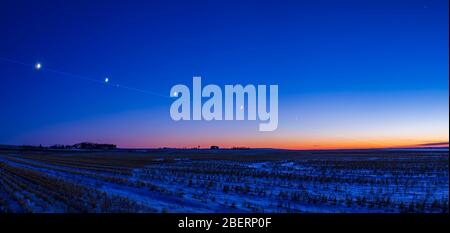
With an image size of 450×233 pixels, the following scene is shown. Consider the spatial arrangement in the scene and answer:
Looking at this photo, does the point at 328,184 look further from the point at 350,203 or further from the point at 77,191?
the point at 77,191

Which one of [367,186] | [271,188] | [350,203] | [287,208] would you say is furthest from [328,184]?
[287,208]

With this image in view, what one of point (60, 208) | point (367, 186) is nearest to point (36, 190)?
point (60, 208)

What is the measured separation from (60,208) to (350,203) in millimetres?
10220

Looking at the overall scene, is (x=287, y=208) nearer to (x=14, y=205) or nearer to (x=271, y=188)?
(x=271, y=188)

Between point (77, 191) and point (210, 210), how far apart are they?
22.6ft

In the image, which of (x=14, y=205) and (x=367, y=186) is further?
(x=367, y=186)

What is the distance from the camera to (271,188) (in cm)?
1839

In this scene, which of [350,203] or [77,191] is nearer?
[350,203]
